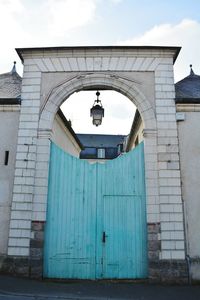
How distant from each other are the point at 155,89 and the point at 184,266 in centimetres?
370

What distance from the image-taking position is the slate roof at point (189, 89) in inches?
241

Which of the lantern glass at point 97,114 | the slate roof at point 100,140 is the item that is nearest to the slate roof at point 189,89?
the lantern glass at point 97,114

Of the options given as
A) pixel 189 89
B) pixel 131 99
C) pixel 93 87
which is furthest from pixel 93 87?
pixel 189 89

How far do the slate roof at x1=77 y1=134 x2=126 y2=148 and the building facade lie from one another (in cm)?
2216

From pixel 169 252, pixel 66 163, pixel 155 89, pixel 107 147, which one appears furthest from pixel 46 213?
pixel 107 147

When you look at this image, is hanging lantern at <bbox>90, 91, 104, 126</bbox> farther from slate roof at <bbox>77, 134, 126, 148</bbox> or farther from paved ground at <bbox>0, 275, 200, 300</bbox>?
slate roof at <bbox>77, 134, 126, 148</bbox>

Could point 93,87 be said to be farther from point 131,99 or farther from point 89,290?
point 89,290

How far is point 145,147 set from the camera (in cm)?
592

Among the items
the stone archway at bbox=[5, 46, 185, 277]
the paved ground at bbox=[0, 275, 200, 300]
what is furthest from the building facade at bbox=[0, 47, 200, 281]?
the paved ground at bbox=[0, 275, 200, 300]

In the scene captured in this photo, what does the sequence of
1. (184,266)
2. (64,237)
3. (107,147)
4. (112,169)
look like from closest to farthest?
1. (184,266)
2. (64,237)
3. (112,169)
4. (107,147)

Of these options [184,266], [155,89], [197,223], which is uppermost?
[155,89]

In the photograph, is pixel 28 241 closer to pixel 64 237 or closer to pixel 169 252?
pixel 64 237

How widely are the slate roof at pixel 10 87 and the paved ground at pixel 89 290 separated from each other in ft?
12.0

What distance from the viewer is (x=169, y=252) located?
5.32 metres
